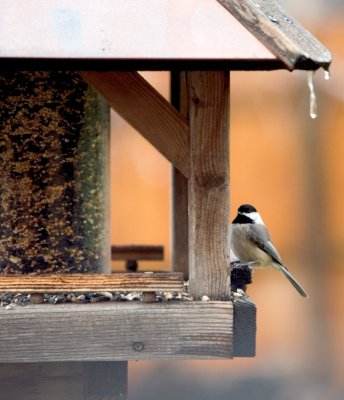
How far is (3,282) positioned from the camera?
2850 millimetres

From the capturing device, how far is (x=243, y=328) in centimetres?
288

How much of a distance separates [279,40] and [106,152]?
0.95 m

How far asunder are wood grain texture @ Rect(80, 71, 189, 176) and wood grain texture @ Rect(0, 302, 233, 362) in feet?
1.24

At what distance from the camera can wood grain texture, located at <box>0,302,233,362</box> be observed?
2832mm

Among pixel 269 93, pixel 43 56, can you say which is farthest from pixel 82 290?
pixel 269 93

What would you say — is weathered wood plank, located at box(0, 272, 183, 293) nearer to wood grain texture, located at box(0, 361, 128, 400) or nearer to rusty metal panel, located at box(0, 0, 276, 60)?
wood grain texture, located at box(0, 361, 128, 400)

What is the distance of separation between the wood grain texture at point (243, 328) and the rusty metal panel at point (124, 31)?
Answer: 0.66 metres

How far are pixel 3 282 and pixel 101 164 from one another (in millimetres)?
626

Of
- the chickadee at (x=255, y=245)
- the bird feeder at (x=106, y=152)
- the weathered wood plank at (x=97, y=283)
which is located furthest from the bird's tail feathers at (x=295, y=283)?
the weathered wood plank at (x=97, y=283)

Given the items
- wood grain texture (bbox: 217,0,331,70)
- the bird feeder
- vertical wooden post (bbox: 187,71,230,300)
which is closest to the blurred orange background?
the bird feeder

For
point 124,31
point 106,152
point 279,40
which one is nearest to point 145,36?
point 124,31

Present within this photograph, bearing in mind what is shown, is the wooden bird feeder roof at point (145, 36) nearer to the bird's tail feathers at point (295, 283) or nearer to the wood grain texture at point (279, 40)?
the wood grain texture at point (279, 40)

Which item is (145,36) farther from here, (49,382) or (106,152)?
(49,382)

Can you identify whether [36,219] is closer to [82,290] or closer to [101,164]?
[101,164]
